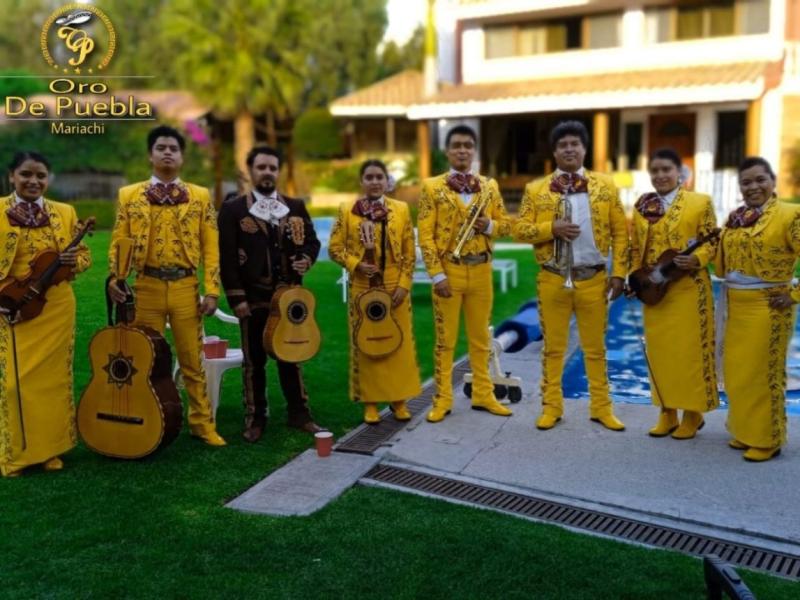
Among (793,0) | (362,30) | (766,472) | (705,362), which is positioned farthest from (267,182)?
(362,30)

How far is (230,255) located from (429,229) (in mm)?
1348

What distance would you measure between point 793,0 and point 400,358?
1716cm

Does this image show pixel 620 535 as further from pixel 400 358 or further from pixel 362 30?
pixel 362 30

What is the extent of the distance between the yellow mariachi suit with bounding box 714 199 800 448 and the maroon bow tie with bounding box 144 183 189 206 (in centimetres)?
325

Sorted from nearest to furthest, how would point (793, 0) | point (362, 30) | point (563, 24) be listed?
point (793, 0) → point (563, 24) → point (362, 30)

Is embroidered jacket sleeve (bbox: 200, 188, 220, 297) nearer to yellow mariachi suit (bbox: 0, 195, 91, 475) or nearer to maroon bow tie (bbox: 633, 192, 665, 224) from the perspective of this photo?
yellow mariachi suit (bbox: 0, 195, 91, 475)

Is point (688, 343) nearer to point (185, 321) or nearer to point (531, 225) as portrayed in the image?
point (531, 225)

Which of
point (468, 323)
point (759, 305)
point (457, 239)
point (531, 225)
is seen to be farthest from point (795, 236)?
point (468, 323)

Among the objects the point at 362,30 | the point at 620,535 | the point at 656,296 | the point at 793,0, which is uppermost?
the point at 362,30

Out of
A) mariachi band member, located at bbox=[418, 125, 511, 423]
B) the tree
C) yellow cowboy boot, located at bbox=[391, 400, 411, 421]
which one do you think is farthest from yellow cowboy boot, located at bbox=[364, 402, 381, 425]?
the tree

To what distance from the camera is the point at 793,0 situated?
18.5 metres

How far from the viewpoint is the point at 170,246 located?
4.90m

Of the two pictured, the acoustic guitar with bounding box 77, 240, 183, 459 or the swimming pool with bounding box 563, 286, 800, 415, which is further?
the swimming pool with bounding box 563, 286, 800, 415

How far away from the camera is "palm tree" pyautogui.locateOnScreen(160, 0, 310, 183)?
22.4 metres
